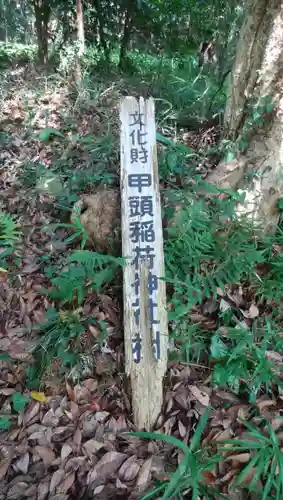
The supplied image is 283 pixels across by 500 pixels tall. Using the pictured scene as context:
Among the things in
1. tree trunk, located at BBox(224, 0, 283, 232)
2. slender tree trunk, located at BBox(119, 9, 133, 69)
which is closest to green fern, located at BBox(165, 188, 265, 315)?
tree trunk, located at BBox(224, 0, 283, 232)

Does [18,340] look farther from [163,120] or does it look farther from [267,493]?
[163,120]

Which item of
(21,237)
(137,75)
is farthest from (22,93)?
(21,237)

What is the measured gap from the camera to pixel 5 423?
7.50 feet

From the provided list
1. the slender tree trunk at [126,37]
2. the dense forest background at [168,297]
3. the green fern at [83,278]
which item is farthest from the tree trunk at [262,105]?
the slender tree trunk at [126,37]

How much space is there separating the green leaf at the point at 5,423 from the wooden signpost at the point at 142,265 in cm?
75

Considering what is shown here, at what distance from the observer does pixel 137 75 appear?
5148mm

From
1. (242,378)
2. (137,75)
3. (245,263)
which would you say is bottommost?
(242,378)

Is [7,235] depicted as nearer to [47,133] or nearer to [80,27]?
[47,133]

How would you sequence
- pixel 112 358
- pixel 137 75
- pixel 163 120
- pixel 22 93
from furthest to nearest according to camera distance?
1. pixel 137 75
2. pixel 22 93
3. pixel 163 120
4. pixel 112 358

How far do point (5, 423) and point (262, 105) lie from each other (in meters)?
2.83

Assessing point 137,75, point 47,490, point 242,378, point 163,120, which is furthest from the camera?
point 137,75

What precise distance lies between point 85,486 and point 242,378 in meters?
1.06

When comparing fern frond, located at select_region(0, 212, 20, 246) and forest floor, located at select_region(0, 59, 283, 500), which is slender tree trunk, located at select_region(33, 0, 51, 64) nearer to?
forest floor, located at select_region(0, 59, 283, 500)

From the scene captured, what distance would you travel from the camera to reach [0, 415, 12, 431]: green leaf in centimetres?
228
